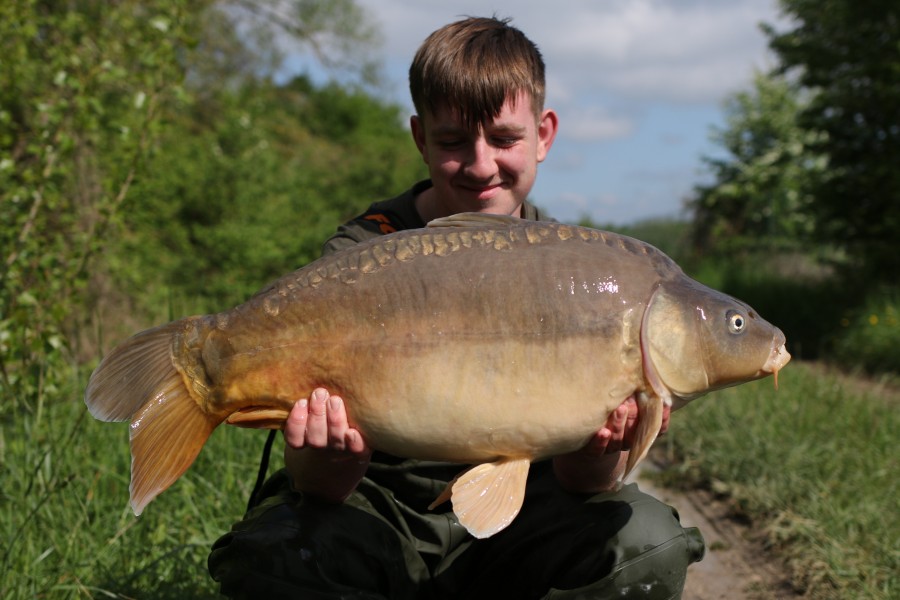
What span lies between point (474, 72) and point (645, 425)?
1.05 meters

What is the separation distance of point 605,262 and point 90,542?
5.67 ft

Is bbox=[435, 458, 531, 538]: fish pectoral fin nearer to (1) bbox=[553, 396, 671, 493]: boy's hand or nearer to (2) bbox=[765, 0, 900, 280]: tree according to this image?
(1) bbox=[553, 396, 671, 493]: boy's hand

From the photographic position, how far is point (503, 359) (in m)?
1.70

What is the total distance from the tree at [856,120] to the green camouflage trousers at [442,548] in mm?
6782

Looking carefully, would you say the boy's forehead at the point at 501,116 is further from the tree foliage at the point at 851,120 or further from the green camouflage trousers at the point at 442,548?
the tree foliage at the point at 851,120

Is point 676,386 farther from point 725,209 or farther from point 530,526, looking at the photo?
point 725,209

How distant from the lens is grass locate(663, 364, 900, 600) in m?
2.68

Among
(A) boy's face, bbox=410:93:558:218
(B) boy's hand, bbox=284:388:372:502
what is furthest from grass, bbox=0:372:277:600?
(A) boy's face, bbox=410:93:558:218

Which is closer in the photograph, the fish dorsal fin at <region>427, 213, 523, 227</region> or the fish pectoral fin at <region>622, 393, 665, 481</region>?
the fish pectoral fin at <region>622, 393, 665, 481</region>

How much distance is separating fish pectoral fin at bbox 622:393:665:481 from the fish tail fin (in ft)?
2.68

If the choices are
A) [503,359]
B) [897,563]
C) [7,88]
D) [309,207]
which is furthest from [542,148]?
[309,207]

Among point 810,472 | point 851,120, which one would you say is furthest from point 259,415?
point 851,120

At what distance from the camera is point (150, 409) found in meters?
1.76

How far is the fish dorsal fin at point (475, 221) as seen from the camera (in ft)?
5.99
